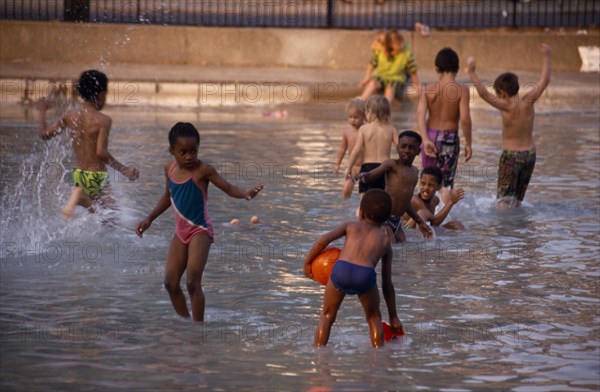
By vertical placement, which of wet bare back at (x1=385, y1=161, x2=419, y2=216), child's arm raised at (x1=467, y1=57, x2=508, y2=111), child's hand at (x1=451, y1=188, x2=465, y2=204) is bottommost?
child's hand at (x1=451, y1=188, x2=465, y2=204)

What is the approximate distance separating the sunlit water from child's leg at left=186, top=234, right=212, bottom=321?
0.11 metres

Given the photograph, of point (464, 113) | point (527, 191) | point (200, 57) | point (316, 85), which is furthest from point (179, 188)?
point (200, 57)

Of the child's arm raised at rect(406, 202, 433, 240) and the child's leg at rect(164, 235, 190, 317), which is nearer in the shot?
the child's leg at rect(164, 235, 190, 317)

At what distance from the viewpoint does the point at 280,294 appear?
8203mm

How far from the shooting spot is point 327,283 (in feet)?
22.5

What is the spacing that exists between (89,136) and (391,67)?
10984 millimetres

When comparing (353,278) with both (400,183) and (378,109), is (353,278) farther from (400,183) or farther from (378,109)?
(378,109)

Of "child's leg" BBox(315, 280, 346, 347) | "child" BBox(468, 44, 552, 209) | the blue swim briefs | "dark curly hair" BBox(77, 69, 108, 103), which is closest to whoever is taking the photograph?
the blue swim briefs

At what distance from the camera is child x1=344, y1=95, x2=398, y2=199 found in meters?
10.6

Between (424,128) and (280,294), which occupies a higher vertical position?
(424,128)

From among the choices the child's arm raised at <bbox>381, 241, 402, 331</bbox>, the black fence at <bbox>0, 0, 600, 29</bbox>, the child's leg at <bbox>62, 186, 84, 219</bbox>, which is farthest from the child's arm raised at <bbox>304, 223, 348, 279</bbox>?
the black fence at <bbox>0, 0, 600, 29</bbox>

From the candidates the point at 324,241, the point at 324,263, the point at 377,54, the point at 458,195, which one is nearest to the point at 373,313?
the point at 324,263

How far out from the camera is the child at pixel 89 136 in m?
9.49

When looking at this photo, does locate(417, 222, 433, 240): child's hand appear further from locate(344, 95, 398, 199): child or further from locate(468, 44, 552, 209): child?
locate(468, 44, 552, 209): child
